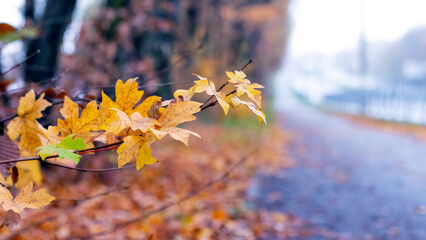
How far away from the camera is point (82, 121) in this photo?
2.47 ft

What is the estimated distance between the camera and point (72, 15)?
9.93 feet

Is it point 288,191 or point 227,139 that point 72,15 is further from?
point 227,139

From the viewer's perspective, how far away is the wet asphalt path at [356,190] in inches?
140

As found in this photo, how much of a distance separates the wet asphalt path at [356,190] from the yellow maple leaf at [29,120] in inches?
116

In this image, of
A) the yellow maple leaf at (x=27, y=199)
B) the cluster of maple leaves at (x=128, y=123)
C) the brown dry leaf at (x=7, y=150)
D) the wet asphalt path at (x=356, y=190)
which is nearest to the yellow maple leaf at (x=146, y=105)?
the cluster of maple leaves at (x=128, y=123)

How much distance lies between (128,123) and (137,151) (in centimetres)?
7

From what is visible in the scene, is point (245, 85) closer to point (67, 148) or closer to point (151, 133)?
point (151, 133)

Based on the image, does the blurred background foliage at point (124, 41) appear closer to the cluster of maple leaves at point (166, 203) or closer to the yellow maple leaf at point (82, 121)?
the yellow maple leaf at point (82, 121)

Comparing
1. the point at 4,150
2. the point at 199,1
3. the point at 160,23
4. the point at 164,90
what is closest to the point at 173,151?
the point at 164,90

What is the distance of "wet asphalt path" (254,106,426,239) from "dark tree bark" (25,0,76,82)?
2815 millimetres

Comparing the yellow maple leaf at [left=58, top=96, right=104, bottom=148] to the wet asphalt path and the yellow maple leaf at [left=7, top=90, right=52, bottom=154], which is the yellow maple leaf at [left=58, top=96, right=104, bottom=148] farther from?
the wet asphalt path

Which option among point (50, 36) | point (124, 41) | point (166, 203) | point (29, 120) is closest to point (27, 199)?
point (29, 120)

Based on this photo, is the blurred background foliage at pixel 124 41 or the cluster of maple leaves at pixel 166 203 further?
the cluster of maple leaves at pixel 166 203

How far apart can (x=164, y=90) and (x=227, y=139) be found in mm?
2779
